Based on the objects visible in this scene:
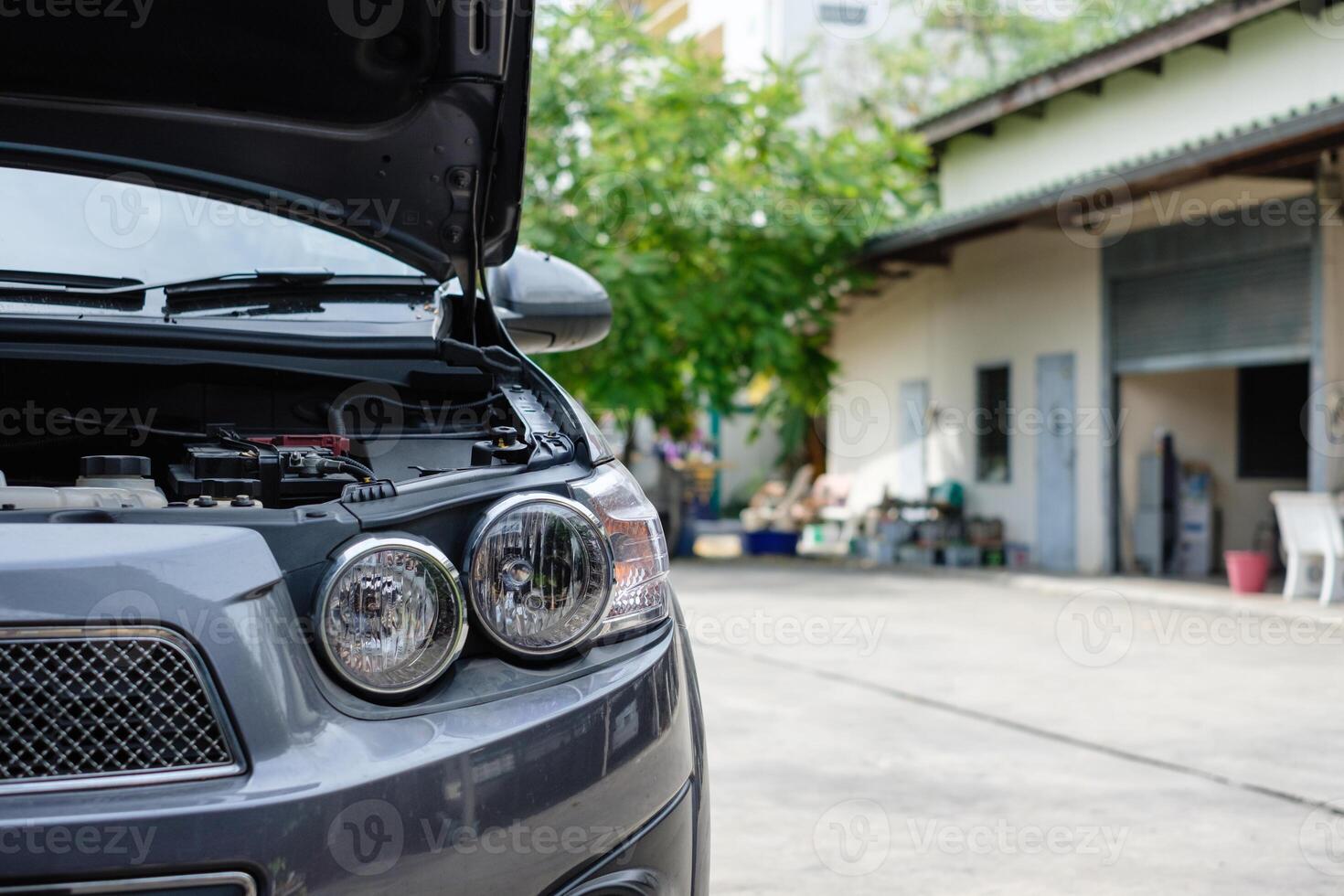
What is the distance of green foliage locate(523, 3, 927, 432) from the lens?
14.7 m

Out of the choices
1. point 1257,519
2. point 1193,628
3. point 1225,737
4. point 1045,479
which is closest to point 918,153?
point 1045,479

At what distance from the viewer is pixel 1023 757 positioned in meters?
5.10

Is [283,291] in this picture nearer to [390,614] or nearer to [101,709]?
[390,614]

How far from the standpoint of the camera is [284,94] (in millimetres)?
2791

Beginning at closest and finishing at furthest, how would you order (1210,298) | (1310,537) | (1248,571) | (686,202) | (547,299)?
(547,299) < (1310,537) < (1248,571) < (1210,298) < (686,202)

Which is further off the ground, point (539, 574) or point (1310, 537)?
point (539, 574)

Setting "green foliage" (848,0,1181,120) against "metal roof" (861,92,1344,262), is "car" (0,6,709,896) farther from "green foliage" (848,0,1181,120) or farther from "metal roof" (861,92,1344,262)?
"green foliage" (848,0,1181,120)

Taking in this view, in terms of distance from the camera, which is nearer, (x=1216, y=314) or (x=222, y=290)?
(x=222, y=290)

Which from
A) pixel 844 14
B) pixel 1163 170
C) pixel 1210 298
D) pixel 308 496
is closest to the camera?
pixel 308 496

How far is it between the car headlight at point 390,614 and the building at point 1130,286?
31.1 ft

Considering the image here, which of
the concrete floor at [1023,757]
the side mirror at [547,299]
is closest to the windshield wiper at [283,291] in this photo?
the side mirror at [547,299]

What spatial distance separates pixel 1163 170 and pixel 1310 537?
3.18 meters

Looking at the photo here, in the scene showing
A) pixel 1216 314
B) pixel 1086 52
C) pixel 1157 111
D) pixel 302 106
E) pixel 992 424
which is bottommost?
pixel 302 106

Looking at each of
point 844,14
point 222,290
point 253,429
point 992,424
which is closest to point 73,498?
point 253,429
